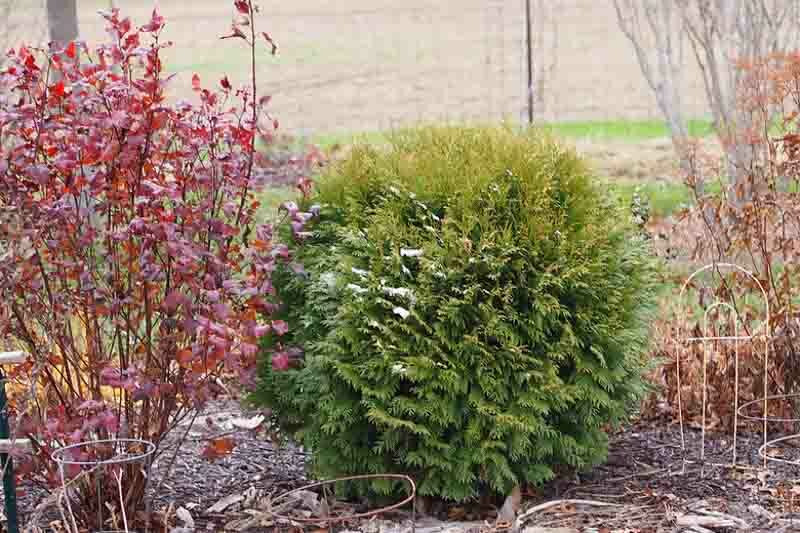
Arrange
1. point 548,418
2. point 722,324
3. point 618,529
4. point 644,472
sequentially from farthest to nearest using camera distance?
point 722,324
point 644,472
point 548,418
point 618,529

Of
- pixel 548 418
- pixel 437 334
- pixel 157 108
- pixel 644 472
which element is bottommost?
pixel 644 472

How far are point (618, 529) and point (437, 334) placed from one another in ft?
3.06

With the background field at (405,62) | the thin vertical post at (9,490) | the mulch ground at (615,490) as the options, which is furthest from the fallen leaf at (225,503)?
the background field at (405,62)

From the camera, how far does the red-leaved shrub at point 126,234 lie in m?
3.23

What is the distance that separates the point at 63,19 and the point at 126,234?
17.9ft

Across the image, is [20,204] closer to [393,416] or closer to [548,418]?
[393,416]

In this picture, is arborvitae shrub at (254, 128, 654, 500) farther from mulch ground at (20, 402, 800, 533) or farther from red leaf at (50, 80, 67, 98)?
red leaf at (50, 80, 67, 98)

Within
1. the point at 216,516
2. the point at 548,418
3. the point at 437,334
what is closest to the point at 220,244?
the point at 437,334

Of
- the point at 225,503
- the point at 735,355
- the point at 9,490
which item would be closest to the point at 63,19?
the point at 225,503

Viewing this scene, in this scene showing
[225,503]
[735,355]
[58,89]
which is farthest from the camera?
[735,355]

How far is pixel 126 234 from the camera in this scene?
3.16 metres

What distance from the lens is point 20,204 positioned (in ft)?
10.7

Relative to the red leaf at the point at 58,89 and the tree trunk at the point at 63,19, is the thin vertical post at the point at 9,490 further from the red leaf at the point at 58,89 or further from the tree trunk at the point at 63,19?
the tree trunk at the point at 63,19

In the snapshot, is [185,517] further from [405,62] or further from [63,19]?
[405,62]
